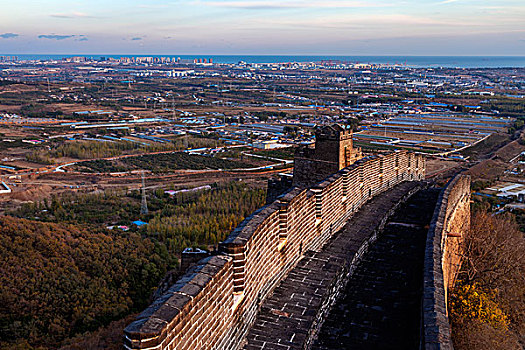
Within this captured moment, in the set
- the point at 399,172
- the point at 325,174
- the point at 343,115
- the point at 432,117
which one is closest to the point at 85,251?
the point at 325,174

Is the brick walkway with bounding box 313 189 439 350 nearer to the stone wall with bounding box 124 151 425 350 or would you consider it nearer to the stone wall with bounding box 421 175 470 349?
the stone wall with bounding box 421 175 470 349

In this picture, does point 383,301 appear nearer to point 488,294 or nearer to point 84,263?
point 488,294

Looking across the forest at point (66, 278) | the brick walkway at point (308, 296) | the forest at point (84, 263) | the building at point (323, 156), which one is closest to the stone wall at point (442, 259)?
the brick walkway at point (308, 296)

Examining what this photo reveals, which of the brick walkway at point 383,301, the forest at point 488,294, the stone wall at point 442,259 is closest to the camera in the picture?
the stone wall at point 442,259

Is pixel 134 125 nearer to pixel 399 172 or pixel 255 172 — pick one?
pixel 255 172

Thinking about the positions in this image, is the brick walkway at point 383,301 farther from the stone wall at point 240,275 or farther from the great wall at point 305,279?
the stone wall at point 240,275
